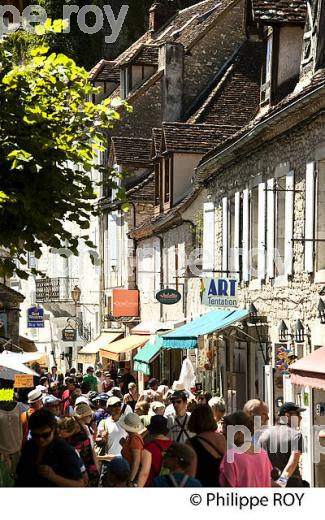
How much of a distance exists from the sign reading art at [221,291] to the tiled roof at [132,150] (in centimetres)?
1863

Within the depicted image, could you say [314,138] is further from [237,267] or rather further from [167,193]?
[167,193]

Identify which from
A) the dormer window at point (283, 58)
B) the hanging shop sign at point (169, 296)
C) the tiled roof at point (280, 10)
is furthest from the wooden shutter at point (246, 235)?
the hanging shop sign at point (169, 296)

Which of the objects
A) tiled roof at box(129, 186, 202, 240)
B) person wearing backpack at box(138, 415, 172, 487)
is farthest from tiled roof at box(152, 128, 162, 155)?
person wearing backpack at box(138, 415, 172, 487)

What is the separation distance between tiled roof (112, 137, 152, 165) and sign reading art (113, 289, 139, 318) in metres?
A: 4.89

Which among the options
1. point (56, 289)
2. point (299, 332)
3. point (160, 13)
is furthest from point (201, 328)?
point (56, 289)

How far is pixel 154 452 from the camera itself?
11883 mm

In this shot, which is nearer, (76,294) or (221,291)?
(221,291)

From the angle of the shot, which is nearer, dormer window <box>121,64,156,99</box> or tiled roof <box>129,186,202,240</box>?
tiled roof <box>129,186,202,240</box>

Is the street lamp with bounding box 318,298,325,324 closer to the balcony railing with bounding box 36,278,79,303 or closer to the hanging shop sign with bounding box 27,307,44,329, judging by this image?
the hanging shop sign with bounding box 27,307,44,329

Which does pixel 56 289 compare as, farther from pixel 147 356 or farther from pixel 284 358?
pixel 284 358

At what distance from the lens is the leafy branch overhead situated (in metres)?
12.0

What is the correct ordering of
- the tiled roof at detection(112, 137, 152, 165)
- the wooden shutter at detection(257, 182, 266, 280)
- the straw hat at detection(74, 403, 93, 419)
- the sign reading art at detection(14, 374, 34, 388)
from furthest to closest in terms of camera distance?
the tiled roof at detection(112, 137, 152, 165) < the wooden shutter at detection(257, 182, 266, 280) < the sign reading art at detection(14, 374, 34, 388) < the straw hat at detection(74, 403, 93, 419)

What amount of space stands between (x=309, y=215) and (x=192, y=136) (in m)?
16.3

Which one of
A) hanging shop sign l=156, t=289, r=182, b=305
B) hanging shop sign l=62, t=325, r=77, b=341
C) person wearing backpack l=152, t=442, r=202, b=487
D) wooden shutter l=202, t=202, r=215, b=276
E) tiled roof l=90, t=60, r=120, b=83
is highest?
tiled roof l=90, t=60, r=120, b=83
